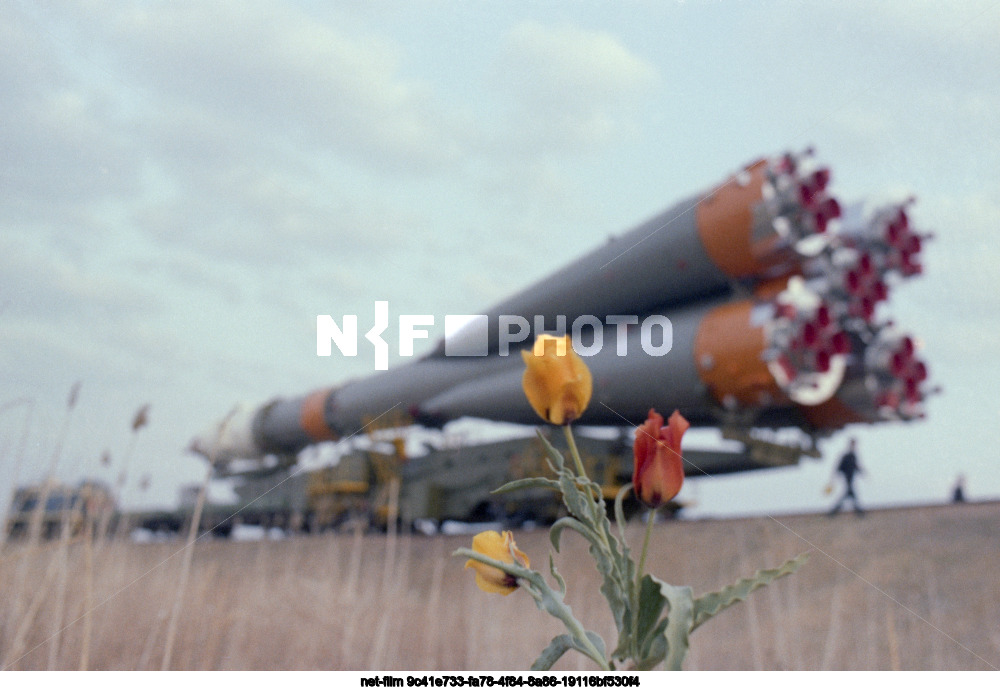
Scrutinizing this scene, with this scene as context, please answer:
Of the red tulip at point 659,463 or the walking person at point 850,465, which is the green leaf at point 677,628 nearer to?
the red tulip at point 659,463

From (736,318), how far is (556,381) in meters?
1.57

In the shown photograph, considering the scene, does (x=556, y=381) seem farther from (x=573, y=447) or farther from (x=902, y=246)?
(x=902, y=246)

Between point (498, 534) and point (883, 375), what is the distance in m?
1.26

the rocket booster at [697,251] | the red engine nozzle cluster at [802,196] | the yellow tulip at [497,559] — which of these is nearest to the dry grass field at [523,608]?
the rocket booster at [697,251]

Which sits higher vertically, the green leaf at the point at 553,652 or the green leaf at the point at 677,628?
the green leaf at the point at 677,628

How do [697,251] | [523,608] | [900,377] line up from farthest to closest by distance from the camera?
[697,251] < [523,608] < [900,377]

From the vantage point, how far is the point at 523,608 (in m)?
1.43

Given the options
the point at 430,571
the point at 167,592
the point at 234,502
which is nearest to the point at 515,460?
the point at 430,571

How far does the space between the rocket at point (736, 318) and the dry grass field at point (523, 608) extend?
30 centimetres

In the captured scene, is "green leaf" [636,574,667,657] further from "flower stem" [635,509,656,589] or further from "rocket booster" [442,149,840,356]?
"rocket booster" [442,149,840,356]

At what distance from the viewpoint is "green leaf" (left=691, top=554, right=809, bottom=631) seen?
29 cm

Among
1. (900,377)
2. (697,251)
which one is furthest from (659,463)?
(697,251)

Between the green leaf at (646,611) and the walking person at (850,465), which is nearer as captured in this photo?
the green leaf at (646,611)

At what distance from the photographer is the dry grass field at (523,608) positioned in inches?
50.1
